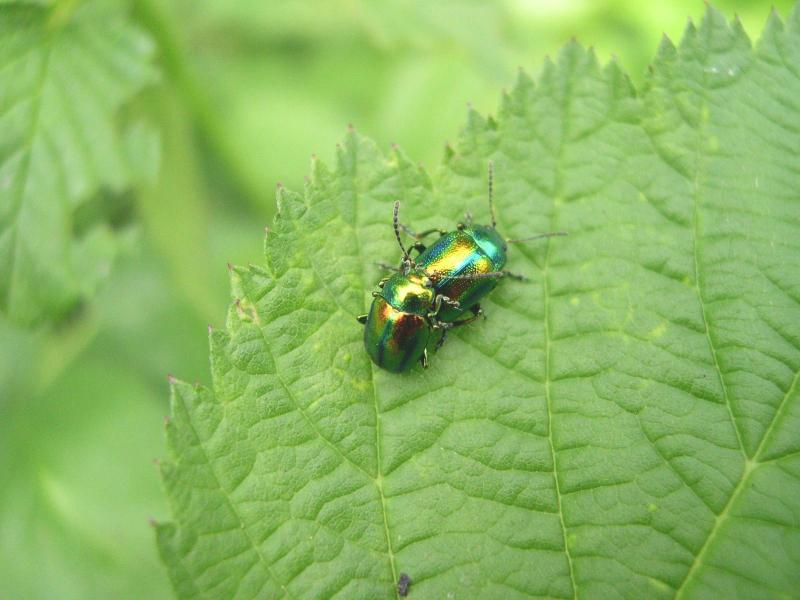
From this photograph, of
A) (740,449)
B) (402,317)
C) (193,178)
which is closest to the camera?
(740,449)

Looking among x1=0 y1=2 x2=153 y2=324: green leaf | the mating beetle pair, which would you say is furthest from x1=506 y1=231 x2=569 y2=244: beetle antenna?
x1=0 y1=2 x2=153 y2=324: green leaf

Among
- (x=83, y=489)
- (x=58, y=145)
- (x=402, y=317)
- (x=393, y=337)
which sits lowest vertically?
(x=393, y=337)

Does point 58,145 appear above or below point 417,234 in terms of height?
above

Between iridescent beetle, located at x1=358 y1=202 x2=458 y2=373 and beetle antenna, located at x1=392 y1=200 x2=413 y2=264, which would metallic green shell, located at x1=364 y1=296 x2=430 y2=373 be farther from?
beetle antenna, located at x1=392 y1=200 x2=413 y2=264

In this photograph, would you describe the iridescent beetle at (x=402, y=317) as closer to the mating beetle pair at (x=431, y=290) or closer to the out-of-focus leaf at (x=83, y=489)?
the mating beetle pair at (x=431, y=290)

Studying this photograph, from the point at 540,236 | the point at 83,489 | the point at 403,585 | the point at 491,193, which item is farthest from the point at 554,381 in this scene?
the point at 83,489

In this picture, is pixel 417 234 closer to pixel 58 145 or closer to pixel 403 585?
pixel 403 585

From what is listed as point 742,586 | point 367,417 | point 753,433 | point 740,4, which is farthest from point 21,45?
point 740,4
